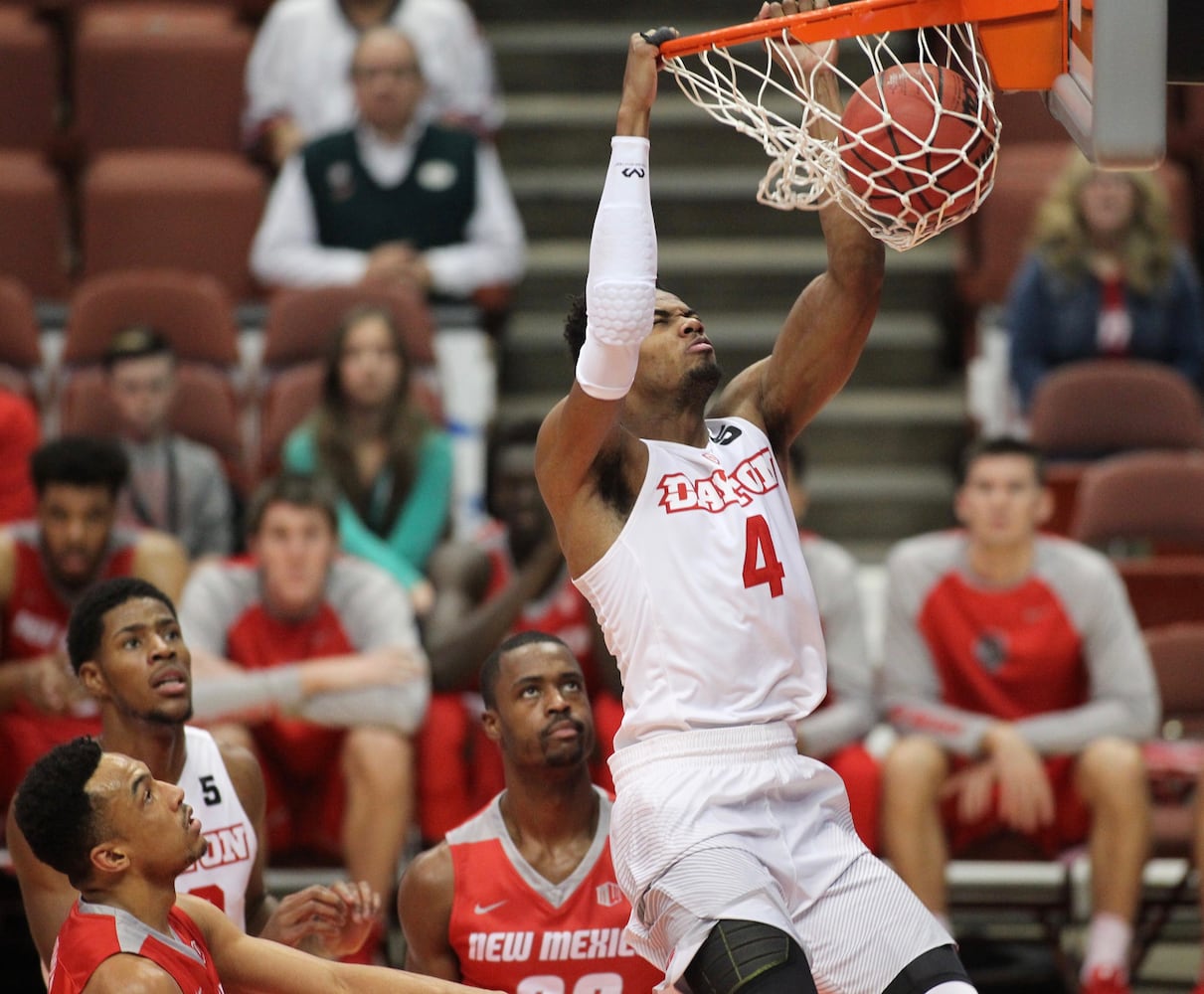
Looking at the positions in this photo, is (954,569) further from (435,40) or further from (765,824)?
(435,40)

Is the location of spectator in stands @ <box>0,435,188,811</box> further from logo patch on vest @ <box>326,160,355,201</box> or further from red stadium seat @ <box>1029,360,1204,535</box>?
red stadium seat @ <box>1029,360,1204,535</box>

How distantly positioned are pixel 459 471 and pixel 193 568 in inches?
64.6

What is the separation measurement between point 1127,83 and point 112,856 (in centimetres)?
214

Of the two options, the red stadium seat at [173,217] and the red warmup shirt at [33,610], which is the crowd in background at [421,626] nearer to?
the red warmup shirt at [33,610]

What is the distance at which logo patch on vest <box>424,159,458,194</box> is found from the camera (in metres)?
7.95

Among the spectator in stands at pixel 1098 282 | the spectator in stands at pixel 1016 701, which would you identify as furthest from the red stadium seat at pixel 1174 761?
the spectator in stands at pixel 1098 282

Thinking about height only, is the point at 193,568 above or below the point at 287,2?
below

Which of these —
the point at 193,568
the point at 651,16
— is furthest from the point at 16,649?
the point at 651,16

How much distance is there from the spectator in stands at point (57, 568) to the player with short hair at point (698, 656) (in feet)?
8.62

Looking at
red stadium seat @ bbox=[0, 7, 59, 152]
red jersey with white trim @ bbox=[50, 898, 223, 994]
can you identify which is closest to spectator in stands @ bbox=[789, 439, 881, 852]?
red jersey with white trim @ bbox=[50, 898, 223, 994]

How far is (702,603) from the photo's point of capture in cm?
360

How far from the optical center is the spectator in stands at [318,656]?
577cm

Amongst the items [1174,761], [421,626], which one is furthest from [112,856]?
[1174,761]

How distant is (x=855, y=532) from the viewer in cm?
834
